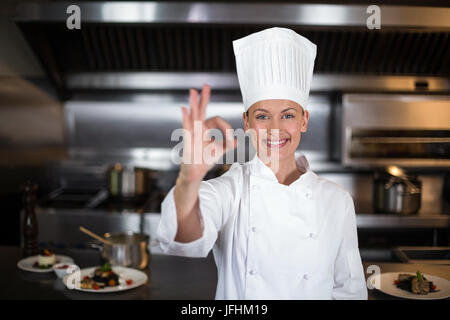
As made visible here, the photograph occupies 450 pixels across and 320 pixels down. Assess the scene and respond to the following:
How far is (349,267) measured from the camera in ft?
3.99

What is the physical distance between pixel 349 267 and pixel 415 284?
37 centimetres

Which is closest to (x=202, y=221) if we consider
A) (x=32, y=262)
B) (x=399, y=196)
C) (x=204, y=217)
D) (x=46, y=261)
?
(x=204, y=217)

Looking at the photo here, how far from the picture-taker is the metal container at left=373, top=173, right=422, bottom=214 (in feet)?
9.00

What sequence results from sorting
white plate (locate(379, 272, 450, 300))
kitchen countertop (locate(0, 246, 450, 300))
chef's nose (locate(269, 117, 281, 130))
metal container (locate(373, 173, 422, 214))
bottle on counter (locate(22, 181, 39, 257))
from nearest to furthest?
1. chef's nose (locate(269, 117, 281, 130))
2. white plate (locate(379, 272, 450, 300))
3. kitchen countertop (locate(0, 246, 450, 300))
4. bottle on counter (locate(22, 181, 39, 257))
5. metal container (locate(373, 173, 422, 214))

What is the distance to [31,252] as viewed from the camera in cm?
195

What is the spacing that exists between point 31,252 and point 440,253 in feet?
4.98

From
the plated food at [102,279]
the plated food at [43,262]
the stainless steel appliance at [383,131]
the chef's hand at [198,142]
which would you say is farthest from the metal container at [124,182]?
the chef's hand at [198,142]

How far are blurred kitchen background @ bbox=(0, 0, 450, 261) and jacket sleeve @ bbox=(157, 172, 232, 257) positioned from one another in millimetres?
1641

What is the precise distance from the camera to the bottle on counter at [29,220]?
1824mm

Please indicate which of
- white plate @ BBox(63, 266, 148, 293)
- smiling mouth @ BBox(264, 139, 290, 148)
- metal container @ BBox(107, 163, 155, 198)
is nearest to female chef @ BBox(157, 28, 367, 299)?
smiling mouth @ BBox(264, 139, 290, 148)

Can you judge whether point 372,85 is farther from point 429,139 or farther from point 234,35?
point 234,35

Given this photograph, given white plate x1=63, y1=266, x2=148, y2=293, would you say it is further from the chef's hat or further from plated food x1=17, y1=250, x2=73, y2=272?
the chef's hat
